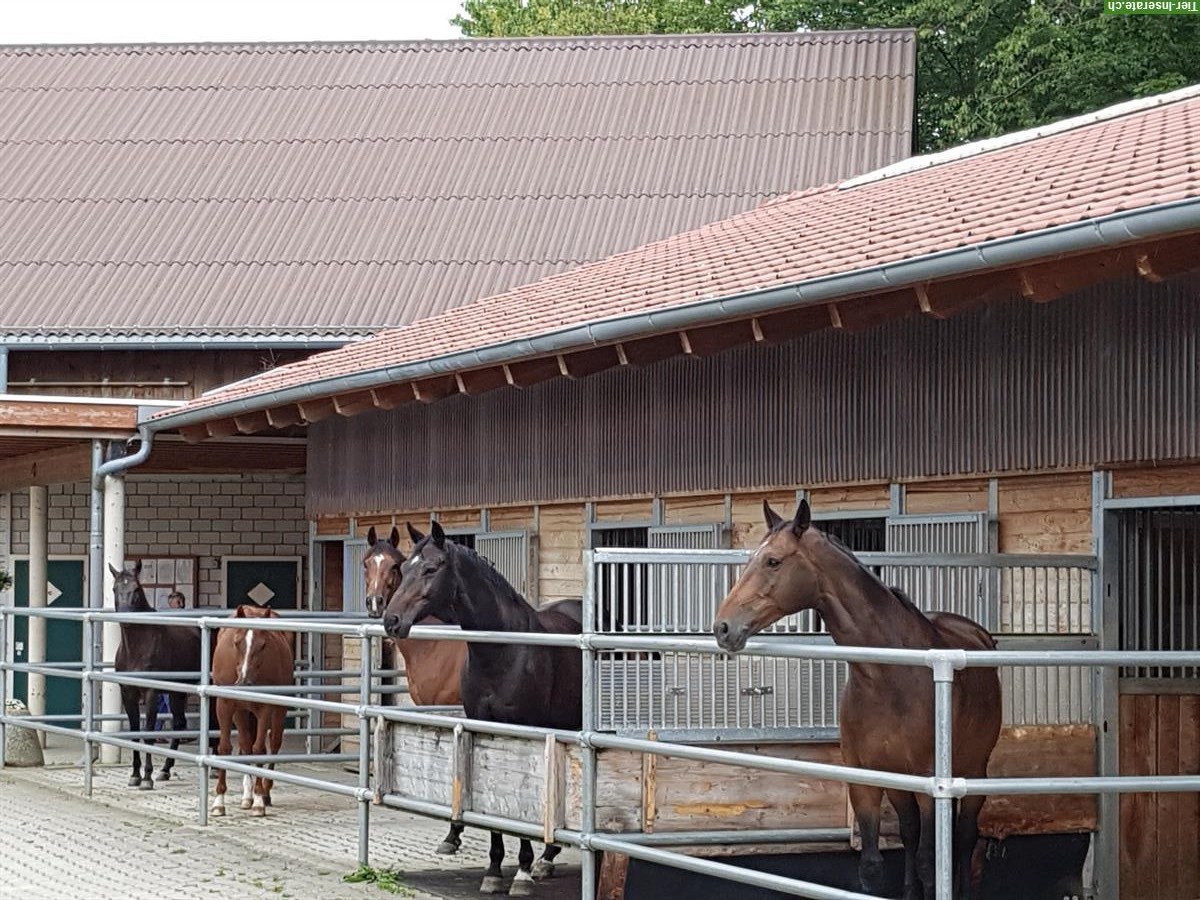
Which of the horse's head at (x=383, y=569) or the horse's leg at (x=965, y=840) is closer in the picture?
the horse's leg at (x=965, y=840)

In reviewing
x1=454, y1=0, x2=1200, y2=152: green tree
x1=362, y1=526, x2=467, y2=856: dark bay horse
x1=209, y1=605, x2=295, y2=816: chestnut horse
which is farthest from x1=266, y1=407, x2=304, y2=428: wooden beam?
x1=454, y1=0, x2=1200, y2=152: green tree

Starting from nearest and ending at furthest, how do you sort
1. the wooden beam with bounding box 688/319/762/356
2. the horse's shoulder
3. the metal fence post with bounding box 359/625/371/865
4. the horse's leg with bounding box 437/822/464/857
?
the horse's shoulder
the metal fence post with bounding box 359/625/371/865
the wooden beam with bounding box 688/319/762/356
the horse's leg with bounding box 437/822/464/857

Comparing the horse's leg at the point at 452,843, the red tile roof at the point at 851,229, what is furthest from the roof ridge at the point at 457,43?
the horse's leg at the point at 452,843

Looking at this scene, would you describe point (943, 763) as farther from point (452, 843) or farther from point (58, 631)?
point (58, 631)

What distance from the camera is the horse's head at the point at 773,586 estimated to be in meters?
7.10

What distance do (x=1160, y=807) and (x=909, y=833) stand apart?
83.3 inches

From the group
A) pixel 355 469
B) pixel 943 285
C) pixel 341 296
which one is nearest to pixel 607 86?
pixel 341 296

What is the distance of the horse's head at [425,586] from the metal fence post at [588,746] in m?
1.80

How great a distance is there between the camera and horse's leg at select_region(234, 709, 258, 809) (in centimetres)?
1341

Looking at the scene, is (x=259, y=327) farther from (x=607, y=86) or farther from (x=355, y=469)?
(x=607, y=86)

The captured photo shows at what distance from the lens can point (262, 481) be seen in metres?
22.1

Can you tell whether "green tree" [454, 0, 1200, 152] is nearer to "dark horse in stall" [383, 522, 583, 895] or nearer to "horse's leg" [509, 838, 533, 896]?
"dark horse in stall" [383, 522, 583, 895]

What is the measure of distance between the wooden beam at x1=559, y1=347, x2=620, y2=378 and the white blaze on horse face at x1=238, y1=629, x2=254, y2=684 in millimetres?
3010

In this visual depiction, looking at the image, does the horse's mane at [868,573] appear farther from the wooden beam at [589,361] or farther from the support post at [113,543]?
the support post at [113,543]
